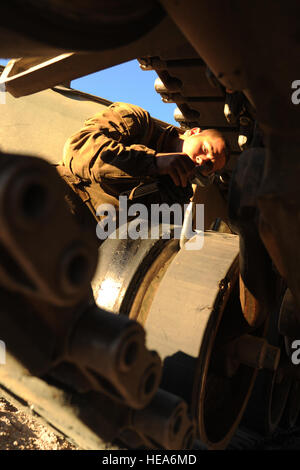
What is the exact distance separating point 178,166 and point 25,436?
47.4 inches

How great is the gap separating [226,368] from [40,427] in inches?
31.4

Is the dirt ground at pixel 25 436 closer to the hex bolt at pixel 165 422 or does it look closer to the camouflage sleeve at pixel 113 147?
the hex bolt at pixel 165 422

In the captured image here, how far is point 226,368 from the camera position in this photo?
5.62ft

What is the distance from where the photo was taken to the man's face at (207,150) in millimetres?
2361

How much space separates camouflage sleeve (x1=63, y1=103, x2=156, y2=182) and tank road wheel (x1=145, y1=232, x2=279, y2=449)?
0.45 metres

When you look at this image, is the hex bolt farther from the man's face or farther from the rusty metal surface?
the man's face

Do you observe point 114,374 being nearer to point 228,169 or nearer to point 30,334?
point 30,334

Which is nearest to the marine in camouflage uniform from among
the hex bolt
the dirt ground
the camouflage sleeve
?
the camouflage sleeve
